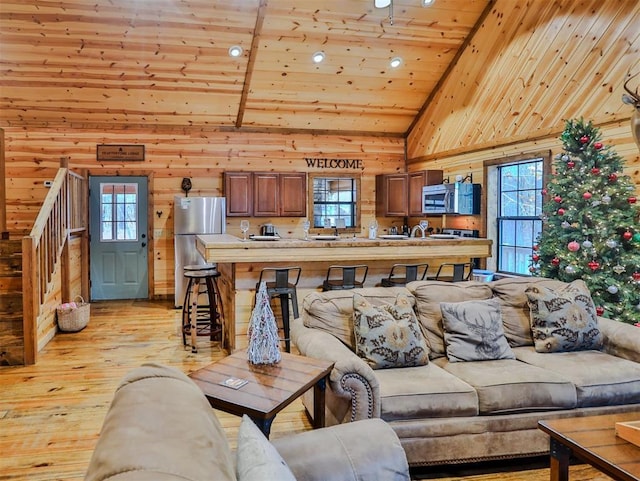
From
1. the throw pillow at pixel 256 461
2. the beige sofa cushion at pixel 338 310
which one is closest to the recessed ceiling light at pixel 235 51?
the beige sofa cushion at pixel 338 310

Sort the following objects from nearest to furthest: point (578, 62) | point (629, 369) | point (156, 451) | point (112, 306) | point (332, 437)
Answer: point (156, 451) → point (332, 437) → point (629, 369) → point (578, 62) → point (112, 306)

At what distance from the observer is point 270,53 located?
6.42 m

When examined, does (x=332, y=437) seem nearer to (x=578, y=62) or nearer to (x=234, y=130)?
(x=578, y=62)

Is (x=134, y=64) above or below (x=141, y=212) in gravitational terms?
above

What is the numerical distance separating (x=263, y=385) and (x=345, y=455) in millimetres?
644

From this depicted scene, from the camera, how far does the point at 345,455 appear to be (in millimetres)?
1663

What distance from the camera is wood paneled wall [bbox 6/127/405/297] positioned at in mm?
7465

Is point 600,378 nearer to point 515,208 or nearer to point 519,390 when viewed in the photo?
point 519,390

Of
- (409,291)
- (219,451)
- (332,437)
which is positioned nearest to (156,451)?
(219,451)

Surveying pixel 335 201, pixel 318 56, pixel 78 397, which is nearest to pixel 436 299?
pixel 78 397

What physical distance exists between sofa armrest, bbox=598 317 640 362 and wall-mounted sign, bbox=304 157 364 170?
573 centimetres

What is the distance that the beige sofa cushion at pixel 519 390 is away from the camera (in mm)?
2619

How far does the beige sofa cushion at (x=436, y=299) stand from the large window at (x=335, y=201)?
16.7ft

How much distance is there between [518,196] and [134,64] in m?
5.38
